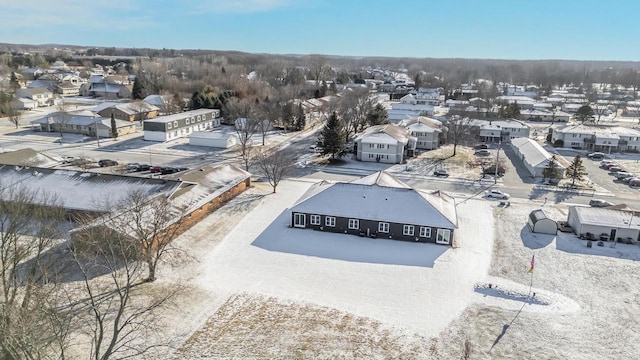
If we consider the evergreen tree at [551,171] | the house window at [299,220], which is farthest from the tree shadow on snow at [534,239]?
the house window at [299,220]

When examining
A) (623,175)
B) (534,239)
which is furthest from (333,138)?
(623,175)

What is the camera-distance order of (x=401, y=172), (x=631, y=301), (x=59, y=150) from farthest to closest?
(x=59, y=150) → (x=401, y=172) → (x=631, y=301)

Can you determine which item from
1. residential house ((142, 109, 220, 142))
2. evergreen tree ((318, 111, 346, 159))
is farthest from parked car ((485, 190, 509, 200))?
residential house ((142, 109, 220, 142))

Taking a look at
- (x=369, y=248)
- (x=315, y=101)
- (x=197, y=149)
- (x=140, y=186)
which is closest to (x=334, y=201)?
(x=369, y=248)

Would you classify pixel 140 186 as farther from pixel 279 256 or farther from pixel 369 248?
pixel 369 248

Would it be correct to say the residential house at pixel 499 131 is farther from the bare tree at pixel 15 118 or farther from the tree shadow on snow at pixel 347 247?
the bare tree at pixel 15 118
